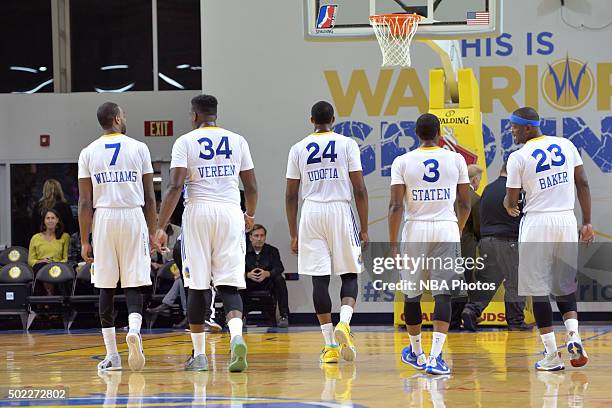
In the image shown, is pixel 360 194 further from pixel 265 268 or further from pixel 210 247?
pixel 265 268

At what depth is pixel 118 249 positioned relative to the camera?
8867 mm

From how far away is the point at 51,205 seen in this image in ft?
53.5

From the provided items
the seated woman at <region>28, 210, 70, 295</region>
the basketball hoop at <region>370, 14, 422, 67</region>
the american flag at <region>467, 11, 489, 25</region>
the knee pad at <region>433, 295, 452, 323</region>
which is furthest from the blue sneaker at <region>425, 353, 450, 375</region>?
the seated woman at <region>28, 210, 70, 295</region>

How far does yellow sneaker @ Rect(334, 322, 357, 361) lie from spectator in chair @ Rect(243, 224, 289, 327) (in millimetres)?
5099

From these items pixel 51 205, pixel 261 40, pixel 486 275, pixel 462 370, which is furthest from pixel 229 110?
pixel 462 370

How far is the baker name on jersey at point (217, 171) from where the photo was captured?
8797 mm

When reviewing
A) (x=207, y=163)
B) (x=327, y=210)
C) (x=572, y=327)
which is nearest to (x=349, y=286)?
(x=327, y=210)

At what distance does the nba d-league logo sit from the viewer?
12094 millimetres

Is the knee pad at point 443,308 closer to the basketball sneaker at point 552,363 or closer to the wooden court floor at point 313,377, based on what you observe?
the wooden court floor at point 313,377

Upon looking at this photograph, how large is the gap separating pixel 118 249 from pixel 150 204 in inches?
18.5

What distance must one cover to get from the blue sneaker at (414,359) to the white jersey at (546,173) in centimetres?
147

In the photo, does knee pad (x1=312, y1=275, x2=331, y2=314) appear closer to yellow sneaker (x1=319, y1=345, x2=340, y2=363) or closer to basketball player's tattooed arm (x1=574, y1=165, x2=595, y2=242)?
yellow sneaker (x1=319, y1=345, x2=340, y2=363)

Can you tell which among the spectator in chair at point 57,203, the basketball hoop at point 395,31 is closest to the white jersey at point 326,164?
the basketball hoop at point 395,31

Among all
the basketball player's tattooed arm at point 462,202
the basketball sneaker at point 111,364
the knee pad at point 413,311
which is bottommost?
the basketball sneaker at point 111,364
